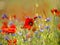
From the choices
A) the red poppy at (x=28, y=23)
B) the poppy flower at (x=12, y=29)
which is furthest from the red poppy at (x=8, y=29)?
the red poppy at (x=28, y=23)

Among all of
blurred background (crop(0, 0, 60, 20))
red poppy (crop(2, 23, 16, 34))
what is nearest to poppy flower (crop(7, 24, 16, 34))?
red poppy (crop(2, 23, 16, 34))

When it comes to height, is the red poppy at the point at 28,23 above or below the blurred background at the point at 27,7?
below

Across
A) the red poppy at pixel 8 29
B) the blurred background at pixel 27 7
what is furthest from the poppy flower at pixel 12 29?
the blurred background at pixel 27 7

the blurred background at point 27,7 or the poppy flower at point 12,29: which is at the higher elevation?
the blurred background at point 27,7

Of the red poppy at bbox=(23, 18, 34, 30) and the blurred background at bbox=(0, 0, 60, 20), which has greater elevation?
the blurred background at bbox=(0, 0, 60, 20)

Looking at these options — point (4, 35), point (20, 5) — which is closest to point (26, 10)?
point (20, 5)

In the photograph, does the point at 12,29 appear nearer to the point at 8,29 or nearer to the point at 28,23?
the point at 8,29

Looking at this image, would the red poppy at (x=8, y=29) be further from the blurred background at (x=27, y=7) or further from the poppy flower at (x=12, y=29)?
the blurred background at (x=27, y=7)

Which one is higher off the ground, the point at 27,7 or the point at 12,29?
the point at 27,7

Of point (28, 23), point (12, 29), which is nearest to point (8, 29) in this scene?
point (12, 29)

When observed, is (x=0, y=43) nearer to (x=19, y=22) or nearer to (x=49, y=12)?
(x=19, y=22)

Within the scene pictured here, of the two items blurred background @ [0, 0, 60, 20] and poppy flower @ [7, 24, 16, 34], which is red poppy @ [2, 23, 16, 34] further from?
blurred background @ [0, 0, 60, 20]
